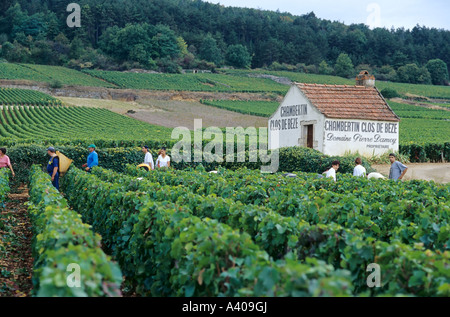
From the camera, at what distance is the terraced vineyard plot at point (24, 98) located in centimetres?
6819

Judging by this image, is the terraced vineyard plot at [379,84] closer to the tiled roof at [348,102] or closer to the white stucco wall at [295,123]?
the tiled roof at [348,102]

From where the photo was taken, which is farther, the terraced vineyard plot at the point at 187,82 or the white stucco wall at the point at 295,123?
the terraced vineyard plot at the point at 187,82

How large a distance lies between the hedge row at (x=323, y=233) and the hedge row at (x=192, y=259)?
0.04m

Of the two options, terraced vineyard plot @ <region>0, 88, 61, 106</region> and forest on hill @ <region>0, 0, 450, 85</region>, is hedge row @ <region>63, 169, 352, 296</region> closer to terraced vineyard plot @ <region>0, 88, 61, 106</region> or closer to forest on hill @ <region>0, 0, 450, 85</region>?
terraced vineyard plot @ <region>0, 88, 61, 106</region>

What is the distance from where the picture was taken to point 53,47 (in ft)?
365

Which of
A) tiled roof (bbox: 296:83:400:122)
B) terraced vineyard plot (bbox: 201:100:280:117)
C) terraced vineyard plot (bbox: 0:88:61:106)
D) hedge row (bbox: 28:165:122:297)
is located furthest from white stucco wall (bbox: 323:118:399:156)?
terraced vineyard plot (bbox: 0:88:61:106)

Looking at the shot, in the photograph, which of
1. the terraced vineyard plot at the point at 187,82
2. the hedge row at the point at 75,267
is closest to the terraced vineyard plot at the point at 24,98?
the terraced vineyard plot at the point at 187,82

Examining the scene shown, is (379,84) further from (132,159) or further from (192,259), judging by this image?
(192,259)

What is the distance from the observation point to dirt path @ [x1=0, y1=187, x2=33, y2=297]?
26.9 ft

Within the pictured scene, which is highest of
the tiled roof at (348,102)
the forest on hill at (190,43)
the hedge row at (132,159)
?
the forest on hill at (190,43)

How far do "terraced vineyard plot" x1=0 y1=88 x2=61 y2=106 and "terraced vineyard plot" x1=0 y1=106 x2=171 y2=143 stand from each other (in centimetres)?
271
